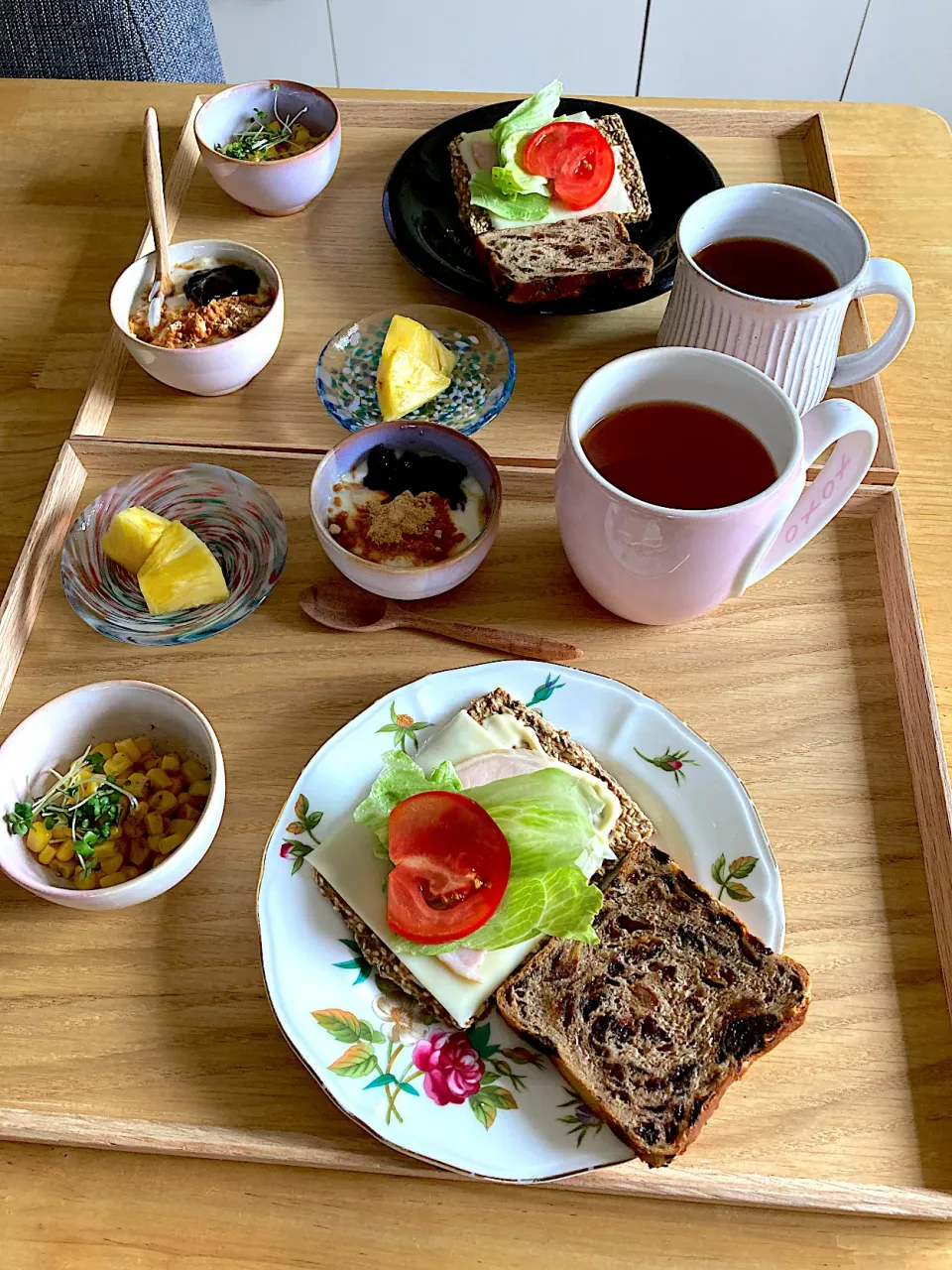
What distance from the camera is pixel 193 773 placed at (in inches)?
37.8

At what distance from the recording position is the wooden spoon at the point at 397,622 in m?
1.07

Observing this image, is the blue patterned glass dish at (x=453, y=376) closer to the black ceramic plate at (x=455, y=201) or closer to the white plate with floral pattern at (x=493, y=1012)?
the black ceramic plate at (x=455, y=201)

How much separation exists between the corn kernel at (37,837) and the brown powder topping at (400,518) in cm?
44

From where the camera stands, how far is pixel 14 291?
149 cm

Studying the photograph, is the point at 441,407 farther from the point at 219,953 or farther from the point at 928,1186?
the point at 928,1186

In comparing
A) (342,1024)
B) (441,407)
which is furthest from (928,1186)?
(441,407)

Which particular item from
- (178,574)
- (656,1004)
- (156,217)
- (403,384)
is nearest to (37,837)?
(178,574)

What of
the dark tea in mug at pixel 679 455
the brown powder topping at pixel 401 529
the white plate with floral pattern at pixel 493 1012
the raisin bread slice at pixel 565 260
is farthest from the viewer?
the raisin bread slice at pixel 565 260

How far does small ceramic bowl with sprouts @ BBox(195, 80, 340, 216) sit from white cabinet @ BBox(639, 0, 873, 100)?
173 cm

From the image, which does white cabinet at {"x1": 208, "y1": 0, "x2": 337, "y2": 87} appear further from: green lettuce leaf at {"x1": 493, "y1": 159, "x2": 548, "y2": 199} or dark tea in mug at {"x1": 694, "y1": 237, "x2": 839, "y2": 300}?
dark tea in mug at {"x1": 694, "y1": 237, "x2": 839, "y2": 300}

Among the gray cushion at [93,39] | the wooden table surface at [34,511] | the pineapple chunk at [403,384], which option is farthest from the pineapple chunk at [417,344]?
the gray cushion at [93,39]

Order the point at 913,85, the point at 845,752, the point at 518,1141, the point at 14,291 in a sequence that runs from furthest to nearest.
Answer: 1. the point at 913,85
2. the point at 14,291
3. the point at 845,752
4. the point at 518,1141

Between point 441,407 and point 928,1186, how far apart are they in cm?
95

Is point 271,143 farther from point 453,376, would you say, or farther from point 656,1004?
point 656,1004
